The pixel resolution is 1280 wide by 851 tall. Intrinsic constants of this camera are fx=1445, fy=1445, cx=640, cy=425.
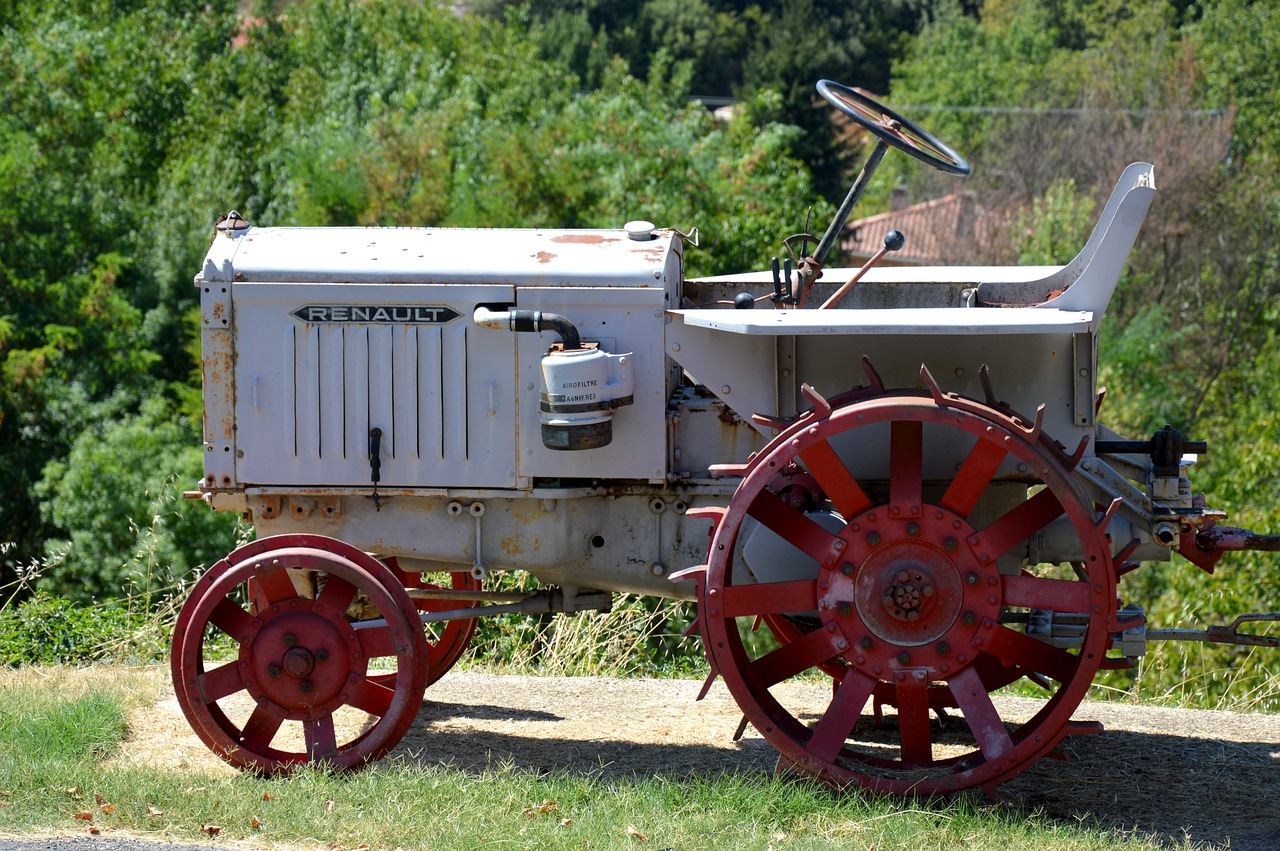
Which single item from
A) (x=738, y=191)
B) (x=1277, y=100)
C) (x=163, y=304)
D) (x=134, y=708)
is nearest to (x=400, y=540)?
(x=134, y=708)

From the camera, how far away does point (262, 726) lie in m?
5.25

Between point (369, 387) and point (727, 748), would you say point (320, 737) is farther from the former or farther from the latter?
point (727, 748)

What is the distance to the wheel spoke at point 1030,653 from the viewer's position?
4873 millimetres

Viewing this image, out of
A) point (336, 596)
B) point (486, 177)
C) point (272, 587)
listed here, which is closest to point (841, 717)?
point (336, 596)

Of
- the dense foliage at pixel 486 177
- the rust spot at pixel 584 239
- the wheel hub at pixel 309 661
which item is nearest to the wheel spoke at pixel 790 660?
the wheel hub at pixel 309 661

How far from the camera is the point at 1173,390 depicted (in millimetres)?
24375

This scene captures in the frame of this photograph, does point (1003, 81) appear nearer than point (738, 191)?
No

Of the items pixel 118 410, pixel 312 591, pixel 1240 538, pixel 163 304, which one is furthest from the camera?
pixel 163 304

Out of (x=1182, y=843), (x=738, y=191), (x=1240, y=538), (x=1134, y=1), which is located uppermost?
(x=1134, y=1)

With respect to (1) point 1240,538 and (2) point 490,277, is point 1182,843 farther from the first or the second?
(2) point 490,277

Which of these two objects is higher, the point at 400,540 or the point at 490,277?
the point at 490,277

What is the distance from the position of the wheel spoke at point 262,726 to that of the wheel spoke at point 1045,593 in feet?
8.60

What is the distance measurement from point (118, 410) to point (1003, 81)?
35.1m

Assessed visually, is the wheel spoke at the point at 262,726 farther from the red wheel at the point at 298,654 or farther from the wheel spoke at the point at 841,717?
the wheel spoke at the point at 841,717
